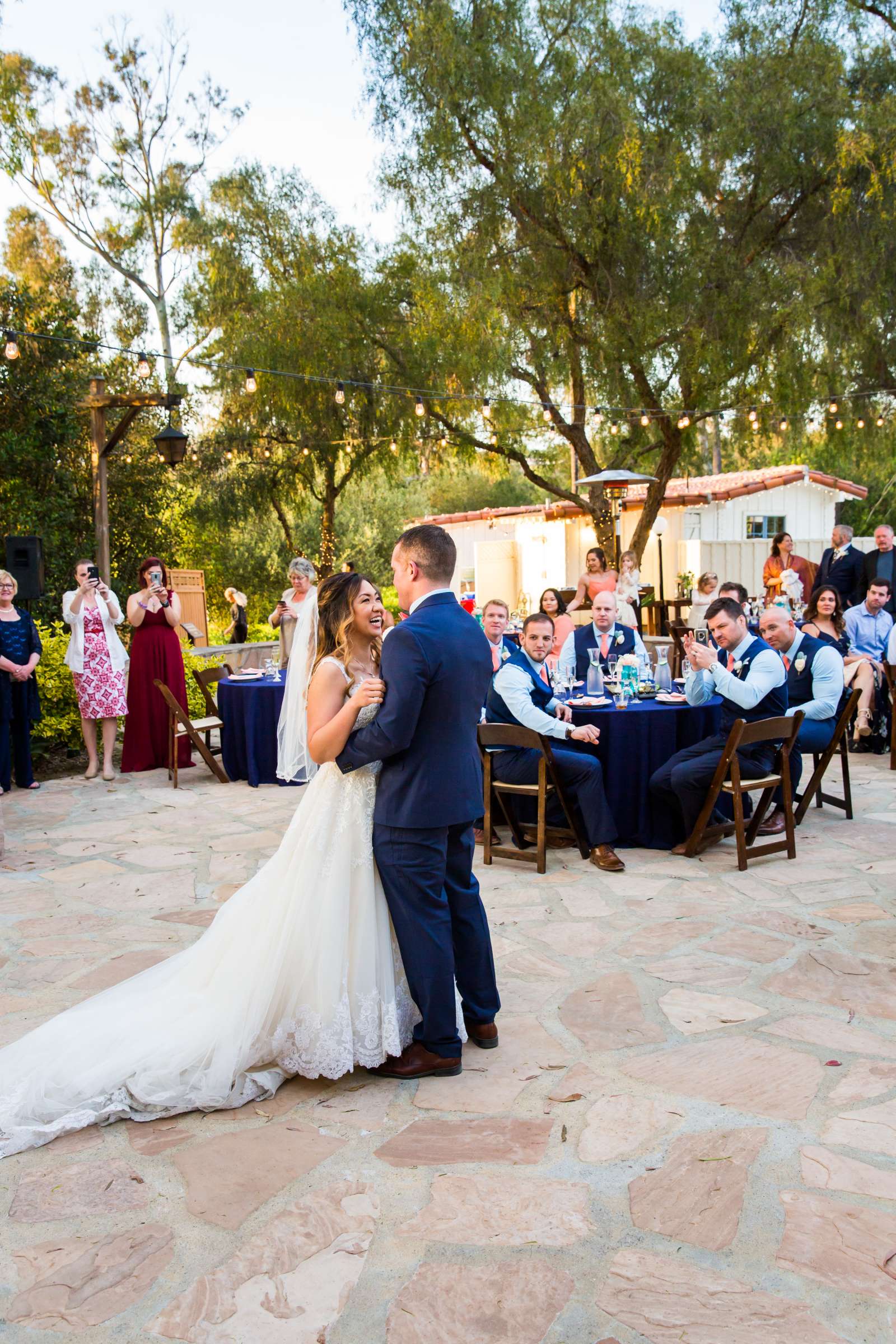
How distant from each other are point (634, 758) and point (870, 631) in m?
4.10

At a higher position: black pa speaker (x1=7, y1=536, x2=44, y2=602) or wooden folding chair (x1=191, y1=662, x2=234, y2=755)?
black pa speaker (x1=7, y1=536, x2=44, y2=602)

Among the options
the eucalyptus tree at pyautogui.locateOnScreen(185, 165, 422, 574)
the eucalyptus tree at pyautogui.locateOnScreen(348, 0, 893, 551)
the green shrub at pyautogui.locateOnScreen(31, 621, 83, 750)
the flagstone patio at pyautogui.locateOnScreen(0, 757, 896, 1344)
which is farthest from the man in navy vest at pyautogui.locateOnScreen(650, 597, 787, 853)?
the eucalyptus tree at pyautogui.locateOnScreen(348, 0, 893, 551)

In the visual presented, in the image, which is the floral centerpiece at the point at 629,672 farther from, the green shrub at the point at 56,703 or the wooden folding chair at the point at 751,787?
the green shrub at the point at 56,703

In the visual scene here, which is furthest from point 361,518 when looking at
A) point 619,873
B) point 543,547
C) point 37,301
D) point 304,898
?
point 304,898

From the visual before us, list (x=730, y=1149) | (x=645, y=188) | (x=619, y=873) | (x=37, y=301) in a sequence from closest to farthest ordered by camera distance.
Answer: (x=730, y=1149) → (x=619, y=873) → (x=37, y=301) → (x=645, y=188)

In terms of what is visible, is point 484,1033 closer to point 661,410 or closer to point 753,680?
point 753,680

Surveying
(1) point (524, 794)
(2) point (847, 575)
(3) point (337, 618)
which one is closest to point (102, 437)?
(1) point (524, 794)

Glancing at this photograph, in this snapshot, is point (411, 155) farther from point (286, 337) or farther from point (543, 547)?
point (543, 547)

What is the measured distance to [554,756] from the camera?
5.86 m

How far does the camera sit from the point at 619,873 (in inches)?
223

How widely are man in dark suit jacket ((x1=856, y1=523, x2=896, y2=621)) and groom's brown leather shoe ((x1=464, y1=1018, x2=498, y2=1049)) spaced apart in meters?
7.72

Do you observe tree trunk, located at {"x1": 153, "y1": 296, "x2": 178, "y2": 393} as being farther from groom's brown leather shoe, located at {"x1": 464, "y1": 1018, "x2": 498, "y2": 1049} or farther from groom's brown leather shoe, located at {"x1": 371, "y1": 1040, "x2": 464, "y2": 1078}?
groom's brown leather shoe, located at {"x1": 371, "y1": 1040, "x2": 464, "y2": 1078}

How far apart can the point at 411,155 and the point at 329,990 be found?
50.4 ft

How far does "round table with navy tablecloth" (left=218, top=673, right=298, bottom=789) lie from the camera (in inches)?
324
